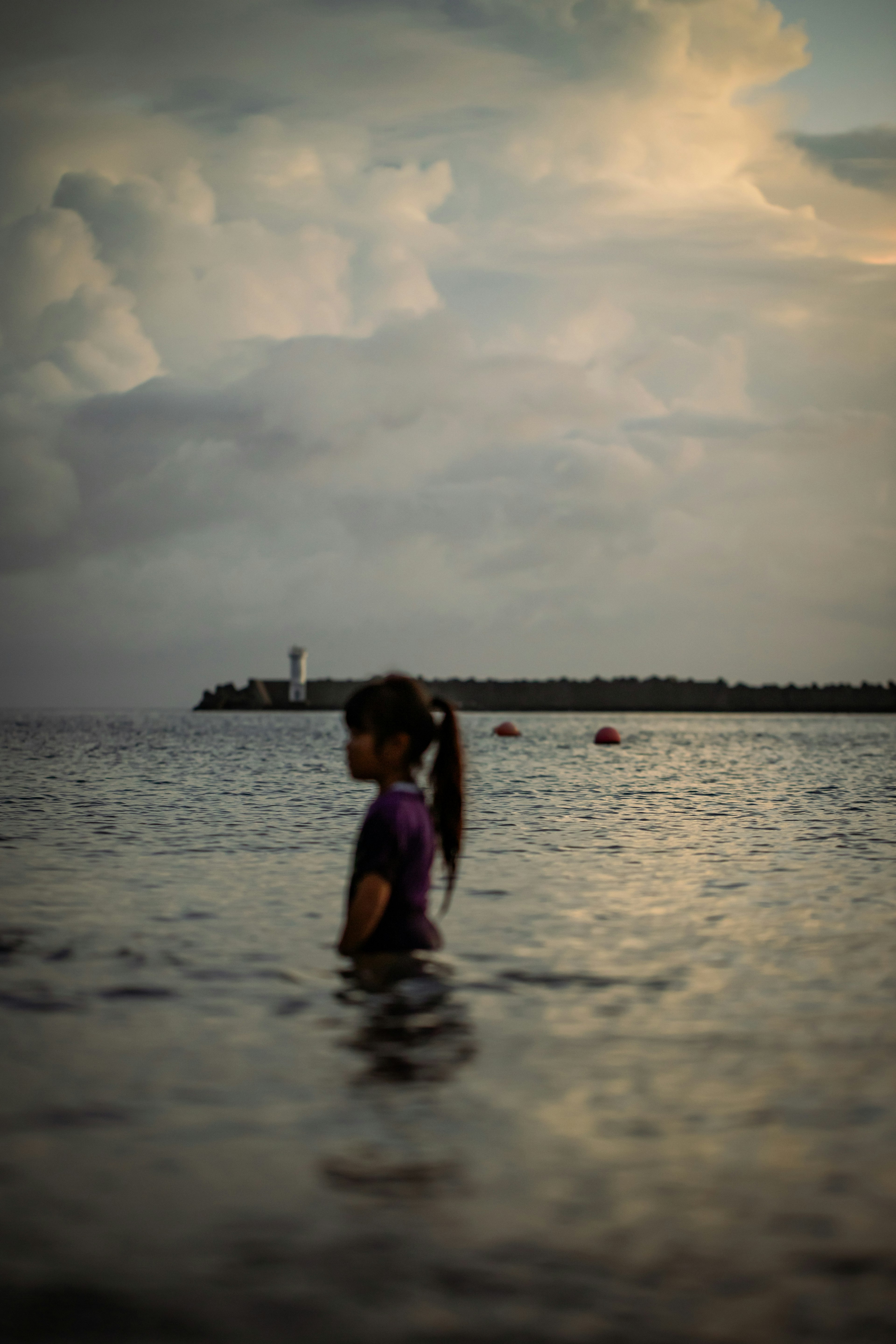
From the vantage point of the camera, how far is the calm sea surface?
9.05ft

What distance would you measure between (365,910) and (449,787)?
700 mm

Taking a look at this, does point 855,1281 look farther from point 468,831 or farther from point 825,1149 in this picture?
point 468,831

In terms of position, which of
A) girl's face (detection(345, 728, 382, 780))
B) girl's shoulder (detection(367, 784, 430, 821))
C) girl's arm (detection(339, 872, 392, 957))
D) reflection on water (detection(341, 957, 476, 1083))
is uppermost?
girl's face (detection(345, 728, 382, 780))

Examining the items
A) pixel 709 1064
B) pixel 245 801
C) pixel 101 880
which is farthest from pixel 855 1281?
pixel 245 801

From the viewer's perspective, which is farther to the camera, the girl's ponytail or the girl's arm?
the girl's ponytail

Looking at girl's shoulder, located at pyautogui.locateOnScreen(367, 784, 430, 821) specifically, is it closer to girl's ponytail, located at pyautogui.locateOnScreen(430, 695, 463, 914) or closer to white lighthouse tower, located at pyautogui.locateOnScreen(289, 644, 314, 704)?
girl's ponytail, located at pyautogui.locateOnScreen(430, 695, 463, 914)

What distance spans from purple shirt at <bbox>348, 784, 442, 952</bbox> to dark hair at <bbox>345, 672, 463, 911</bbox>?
0.18 metres

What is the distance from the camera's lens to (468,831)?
1364 centimetres

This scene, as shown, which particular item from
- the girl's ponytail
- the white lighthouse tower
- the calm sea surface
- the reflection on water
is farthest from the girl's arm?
the white lighthouse tower

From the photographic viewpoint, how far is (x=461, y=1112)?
4027 millimetres

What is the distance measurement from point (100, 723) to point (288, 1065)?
92.6 metres

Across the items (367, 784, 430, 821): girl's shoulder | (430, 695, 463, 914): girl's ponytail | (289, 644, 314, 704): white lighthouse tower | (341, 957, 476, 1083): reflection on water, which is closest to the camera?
(341, 957, 476, 1083): reflection on water

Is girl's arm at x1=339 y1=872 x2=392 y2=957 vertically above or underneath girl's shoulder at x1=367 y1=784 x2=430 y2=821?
underneath

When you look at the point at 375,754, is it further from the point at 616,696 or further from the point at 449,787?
the point at 616,696
